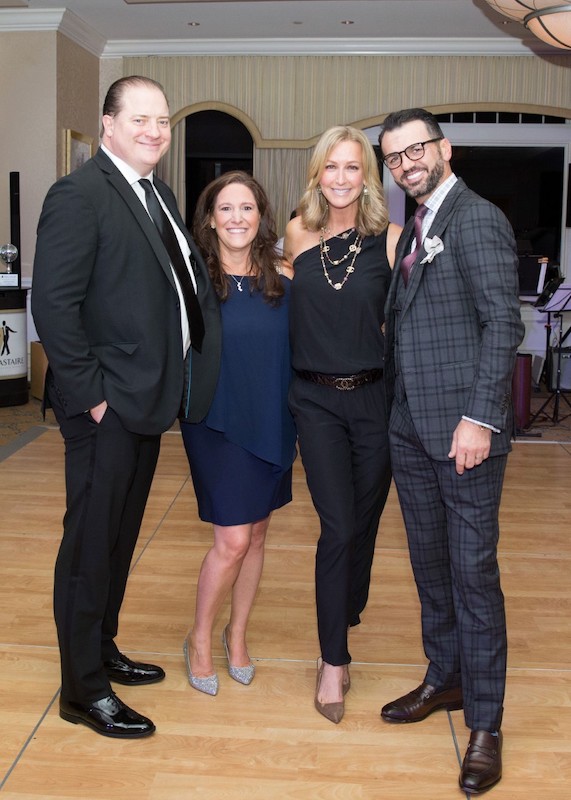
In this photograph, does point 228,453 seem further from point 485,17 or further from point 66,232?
point 485,17

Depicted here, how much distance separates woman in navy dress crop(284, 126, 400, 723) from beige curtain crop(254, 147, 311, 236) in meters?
7.81

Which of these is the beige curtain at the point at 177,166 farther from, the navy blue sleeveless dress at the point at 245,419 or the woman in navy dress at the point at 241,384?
the navy blue sleeveless dress at the point at 245,419

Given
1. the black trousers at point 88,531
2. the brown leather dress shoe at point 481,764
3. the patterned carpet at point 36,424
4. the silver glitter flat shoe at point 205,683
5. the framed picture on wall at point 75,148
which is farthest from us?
the framed picture on wall at point 75,148

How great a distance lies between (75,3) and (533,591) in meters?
7.31

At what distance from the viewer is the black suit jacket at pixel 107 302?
2312mm

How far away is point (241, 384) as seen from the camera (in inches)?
106

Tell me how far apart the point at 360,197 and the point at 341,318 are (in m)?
0.39

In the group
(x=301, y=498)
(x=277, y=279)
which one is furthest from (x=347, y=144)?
(x=301, y=498)

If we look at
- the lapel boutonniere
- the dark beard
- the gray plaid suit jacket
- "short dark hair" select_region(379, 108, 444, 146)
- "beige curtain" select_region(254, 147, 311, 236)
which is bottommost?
the gray plaid suit jacket

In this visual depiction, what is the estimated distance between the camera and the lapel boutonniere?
7.54 ft

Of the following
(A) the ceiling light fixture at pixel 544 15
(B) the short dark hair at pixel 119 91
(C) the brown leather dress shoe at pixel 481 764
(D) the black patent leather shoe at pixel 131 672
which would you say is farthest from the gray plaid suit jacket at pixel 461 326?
(A) the ceiling light fixture at pixel 544 15

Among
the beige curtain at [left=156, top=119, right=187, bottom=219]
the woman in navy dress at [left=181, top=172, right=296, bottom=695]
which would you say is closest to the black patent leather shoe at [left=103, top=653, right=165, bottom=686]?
the woman in navy dress at [left=181, top=172, right=296, bottom=695]

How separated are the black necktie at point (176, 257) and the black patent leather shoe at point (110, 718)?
1053mm

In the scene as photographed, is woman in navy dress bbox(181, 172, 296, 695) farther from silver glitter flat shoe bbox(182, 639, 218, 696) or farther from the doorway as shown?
the doorway
